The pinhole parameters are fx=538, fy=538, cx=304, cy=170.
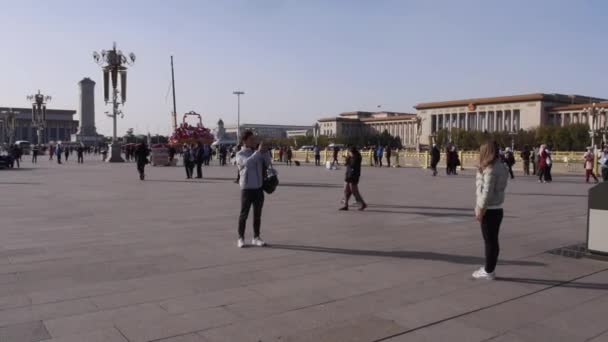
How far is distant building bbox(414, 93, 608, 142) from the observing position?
107 meters

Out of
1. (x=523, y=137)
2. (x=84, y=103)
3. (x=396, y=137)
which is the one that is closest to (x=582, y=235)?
(x=523, y=137)

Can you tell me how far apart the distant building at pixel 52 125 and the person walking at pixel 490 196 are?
15211 centimetres

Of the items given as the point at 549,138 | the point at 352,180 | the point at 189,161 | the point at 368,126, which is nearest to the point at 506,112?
the point at 549,138

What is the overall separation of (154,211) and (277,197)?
418 cm

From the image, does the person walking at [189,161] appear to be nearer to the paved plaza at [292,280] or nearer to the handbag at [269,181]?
the paved plaza at [292,280]

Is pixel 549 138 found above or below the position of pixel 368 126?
below

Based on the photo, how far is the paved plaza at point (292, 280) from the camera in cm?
430

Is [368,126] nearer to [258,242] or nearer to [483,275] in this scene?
[258,242]

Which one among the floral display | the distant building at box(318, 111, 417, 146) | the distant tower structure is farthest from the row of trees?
the distant tower structure

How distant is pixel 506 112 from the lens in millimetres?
114938

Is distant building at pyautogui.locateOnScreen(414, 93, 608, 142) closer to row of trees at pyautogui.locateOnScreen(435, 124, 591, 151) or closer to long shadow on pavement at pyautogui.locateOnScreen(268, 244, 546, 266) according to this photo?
row of trees at pyautogui.locateOnScreen(435, 124, 591, 151)

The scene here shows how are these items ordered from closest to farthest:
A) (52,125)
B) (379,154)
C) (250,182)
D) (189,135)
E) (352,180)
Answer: (250,182) → (352,180) → (379,154) → (189,135) → (52,125)

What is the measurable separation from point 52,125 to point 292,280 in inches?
6298

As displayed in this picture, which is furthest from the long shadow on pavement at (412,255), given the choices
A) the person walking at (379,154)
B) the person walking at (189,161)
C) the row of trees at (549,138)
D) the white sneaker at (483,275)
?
the row of trees at (549,138)
